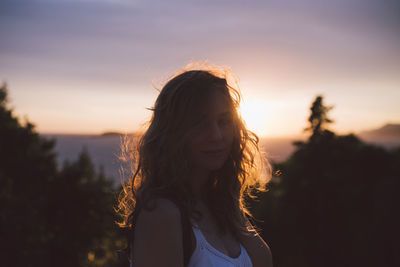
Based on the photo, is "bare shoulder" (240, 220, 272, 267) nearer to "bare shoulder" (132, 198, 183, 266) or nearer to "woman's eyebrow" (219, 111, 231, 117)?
"bare shoulder" (132, 198, 183, 266)

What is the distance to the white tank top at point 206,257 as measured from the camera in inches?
67.5

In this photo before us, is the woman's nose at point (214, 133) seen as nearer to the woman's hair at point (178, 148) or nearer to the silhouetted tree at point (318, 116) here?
the woman's hair at point (178, 148)

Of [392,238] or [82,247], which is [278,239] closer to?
[392,238]

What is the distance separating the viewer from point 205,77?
213 cm

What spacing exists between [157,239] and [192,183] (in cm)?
78

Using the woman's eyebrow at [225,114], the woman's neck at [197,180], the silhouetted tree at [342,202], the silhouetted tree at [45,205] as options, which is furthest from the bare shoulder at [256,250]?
the silhouetted tree at [45,205]

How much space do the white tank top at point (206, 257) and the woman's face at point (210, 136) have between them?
0.52 meters

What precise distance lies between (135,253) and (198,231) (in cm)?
45

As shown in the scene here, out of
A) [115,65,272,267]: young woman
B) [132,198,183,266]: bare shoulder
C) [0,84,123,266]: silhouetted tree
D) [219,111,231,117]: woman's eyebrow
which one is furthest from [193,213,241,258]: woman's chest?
[0,84,123,266]: silhouetted tree

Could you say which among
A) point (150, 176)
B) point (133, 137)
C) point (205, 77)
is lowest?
point (150, 176)

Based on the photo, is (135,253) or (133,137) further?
(133,137)

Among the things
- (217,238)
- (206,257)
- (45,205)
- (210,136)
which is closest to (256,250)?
(217,238)

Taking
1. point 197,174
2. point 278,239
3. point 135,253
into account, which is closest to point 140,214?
point 135,253

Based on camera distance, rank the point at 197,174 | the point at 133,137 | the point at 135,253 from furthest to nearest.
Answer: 1. the point at 133,137
2. the point at 197,174
3. the point at 135,253
